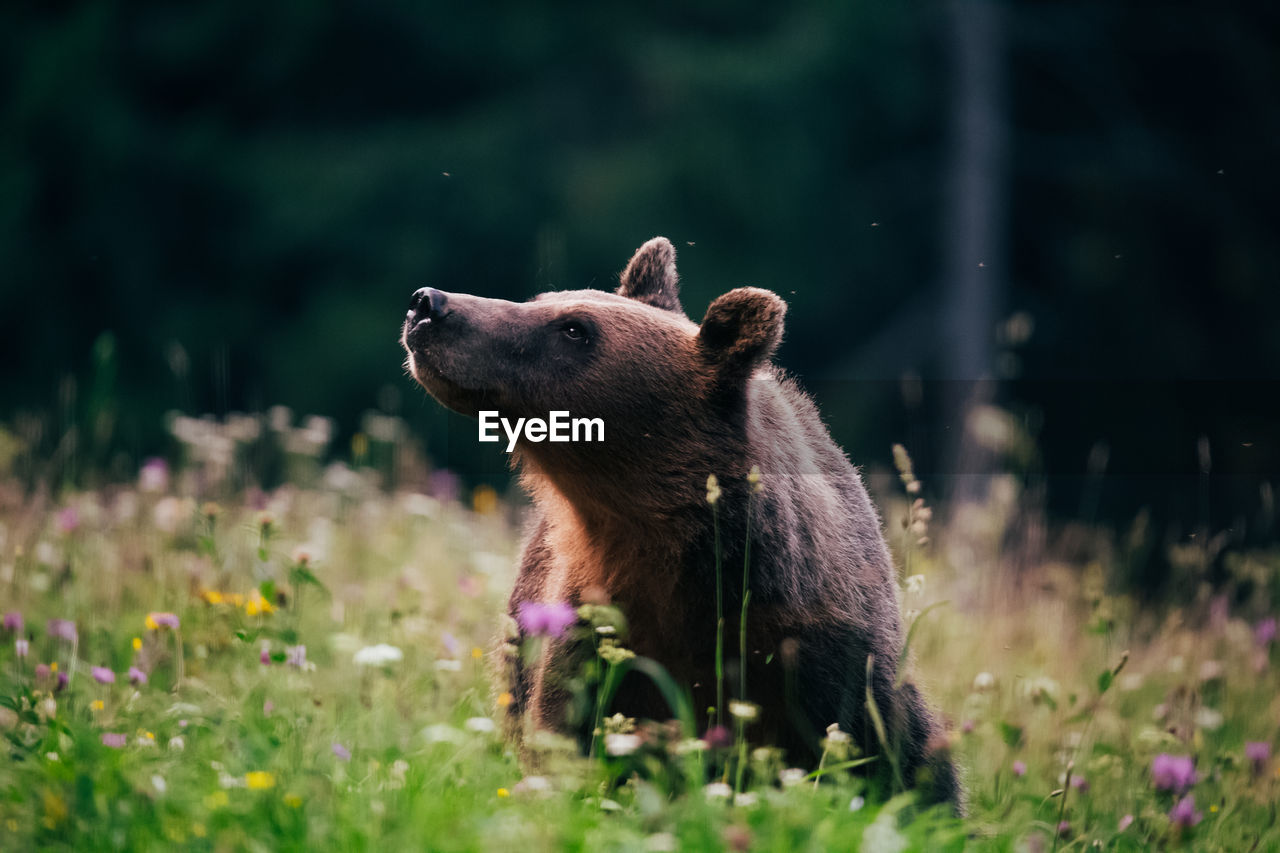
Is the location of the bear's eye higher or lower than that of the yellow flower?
higher

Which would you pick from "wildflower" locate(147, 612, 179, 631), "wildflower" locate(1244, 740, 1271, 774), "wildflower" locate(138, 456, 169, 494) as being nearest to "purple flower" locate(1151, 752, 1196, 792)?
"wildflower" locate(1244, 740, 1271, 774)

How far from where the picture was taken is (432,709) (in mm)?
3631

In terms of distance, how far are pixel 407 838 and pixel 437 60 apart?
13079 millimetres

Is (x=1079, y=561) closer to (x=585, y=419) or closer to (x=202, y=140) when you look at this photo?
(x=585, y=419)

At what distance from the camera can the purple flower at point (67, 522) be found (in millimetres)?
4473

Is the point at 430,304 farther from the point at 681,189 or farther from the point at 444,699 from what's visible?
the point at 681,189

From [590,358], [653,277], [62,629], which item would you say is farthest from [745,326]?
[62,629]

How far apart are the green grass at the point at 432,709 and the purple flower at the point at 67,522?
2 centimetres

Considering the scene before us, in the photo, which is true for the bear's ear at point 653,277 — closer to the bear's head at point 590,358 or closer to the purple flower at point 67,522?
the bear's head at point 590,358

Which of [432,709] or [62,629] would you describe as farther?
[432,709]

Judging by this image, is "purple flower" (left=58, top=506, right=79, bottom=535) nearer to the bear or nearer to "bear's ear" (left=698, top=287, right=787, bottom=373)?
the bear

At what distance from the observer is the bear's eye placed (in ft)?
11.2

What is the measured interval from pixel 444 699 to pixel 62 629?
109 centimetres

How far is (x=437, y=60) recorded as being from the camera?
14148mm
